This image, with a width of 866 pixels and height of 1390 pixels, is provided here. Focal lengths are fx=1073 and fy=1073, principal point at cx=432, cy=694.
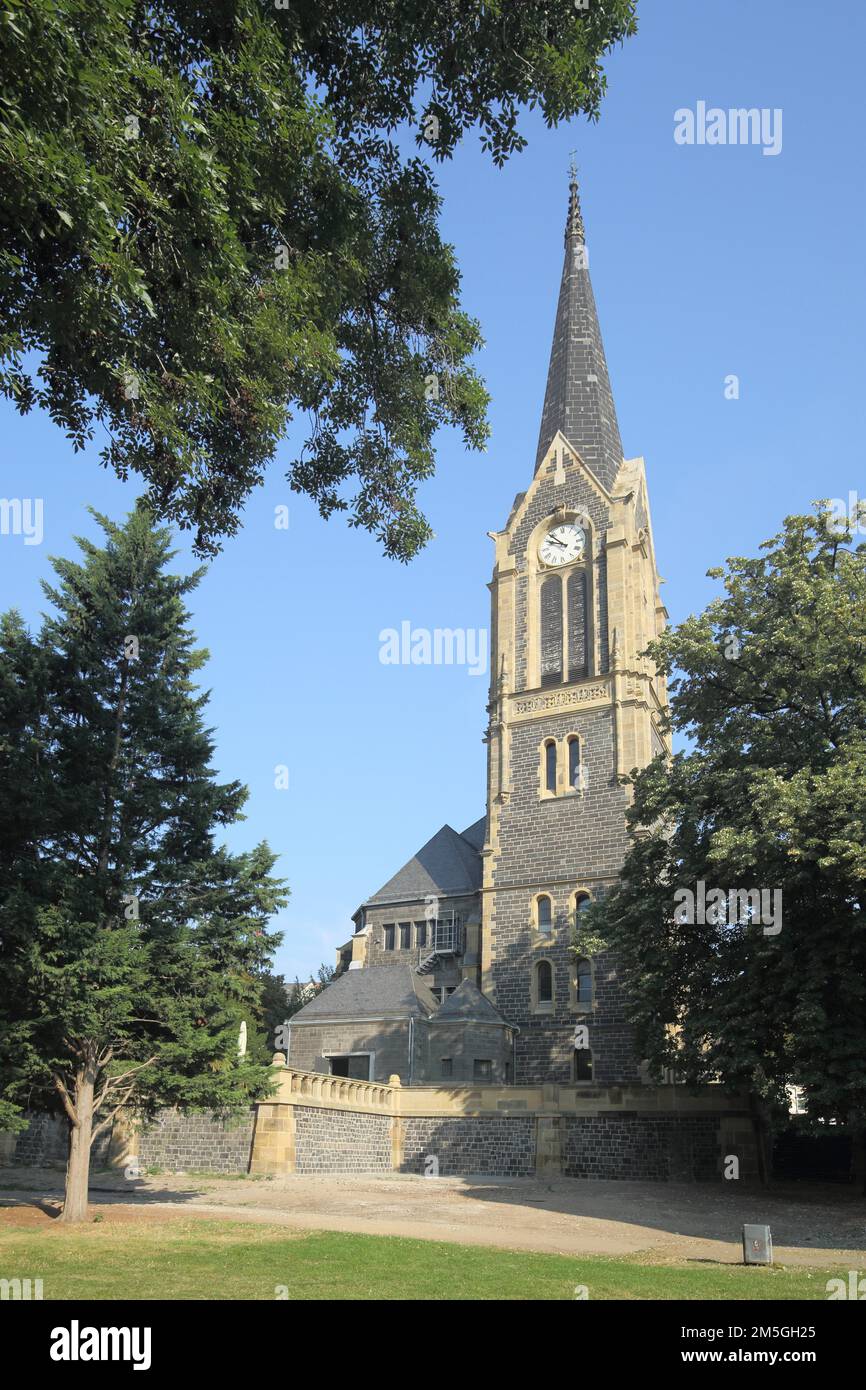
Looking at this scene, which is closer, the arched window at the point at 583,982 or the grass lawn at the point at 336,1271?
the grass lawn at the point at 336,1271

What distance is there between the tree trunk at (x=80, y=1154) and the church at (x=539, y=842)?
775 inches

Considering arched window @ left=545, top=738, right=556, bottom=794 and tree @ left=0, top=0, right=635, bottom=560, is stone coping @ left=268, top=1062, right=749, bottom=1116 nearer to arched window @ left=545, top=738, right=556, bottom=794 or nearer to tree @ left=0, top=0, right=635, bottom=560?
arched window @ left=545, top=738, right=556, bottom=794

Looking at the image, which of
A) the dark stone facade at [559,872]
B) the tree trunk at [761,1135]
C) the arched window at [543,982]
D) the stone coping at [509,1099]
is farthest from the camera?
the arched window at [543,982]

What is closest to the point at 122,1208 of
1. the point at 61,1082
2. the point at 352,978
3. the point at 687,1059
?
the point at 61,1082

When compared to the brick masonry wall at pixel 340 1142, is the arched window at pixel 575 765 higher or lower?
higher

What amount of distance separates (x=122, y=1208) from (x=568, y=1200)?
30.9ft

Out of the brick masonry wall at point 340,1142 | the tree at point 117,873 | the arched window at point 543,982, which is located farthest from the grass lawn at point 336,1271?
the arched window at point 543,982

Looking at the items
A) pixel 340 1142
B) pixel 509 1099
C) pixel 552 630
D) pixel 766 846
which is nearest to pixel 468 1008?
pixel 509 1099

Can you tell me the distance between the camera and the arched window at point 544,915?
4041 centimetres

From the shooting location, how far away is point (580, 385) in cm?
5112

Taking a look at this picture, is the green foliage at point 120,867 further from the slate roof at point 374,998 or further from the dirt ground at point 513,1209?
the slate roof at point 374,998

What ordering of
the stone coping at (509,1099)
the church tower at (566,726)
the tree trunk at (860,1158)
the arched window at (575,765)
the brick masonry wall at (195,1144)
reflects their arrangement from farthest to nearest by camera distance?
1. the arched window at (575,765)
2. the church tower at (566,726)
3. the stone coping at (509,1099)
4. the brick masonry wall at (195,1144)
5. the tree trunk at (860,1158)

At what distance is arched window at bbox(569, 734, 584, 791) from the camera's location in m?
41.4

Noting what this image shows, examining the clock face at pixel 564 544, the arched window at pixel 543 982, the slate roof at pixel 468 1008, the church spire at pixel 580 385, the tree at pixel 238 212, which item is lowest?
the slate roof at pixel 468 1008
